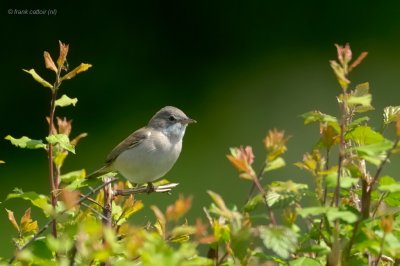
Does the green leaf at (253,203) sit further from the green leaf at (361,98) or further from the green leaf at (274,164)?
the green leaf at (361,98)

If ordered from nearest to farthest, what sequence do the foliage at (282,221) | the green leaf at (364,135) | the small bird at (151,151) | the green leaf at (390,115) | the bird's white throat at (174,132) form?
1. the foliage at (282,221)
2. the green leaf at (364,135)
3. the green leaf at (390,115)
4. the small bird at (151,151)
5. the bird's white throat at (174,132)

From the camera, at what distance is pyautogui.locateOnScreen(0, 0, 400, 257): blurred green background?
211 inches

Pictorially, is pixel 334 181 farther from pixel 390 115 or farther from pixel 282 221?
pixel 390 115

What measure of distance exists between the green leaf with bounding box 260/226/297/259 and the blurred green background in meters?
3.74

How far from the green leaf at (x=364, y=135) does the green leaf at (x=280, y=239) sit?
29 centimetres

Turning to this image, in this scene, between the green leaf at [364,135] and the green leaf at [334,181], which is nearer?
the green leaf at [334,181]

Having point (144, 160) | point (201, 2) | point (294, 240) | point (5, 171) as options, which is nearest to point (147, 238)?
point (294, 240)

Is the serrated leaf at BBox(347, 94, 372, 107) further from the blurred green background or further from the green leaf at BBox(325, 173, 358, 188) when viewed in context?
the blurred green background

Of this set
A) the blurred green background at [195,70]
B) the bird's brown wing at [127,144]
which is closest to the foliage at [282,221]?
the bird's brown wing at [127,144]

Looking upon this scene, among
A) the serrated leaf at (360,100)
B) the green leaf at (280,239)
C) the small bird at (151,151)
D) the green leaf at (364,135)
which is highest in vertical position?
the serrated leaf at (360,100)

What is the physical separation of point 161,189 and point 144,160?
1209mm

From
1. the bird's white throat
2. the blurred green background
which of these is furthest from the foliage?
the blurred green background

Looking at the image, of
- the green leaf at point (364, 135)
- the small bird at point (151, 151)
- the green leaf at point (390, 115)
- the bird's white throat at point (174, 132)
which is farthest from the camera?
the bird's white throat at point (174, 132)

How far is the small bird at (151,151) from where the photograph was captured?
2961mm
